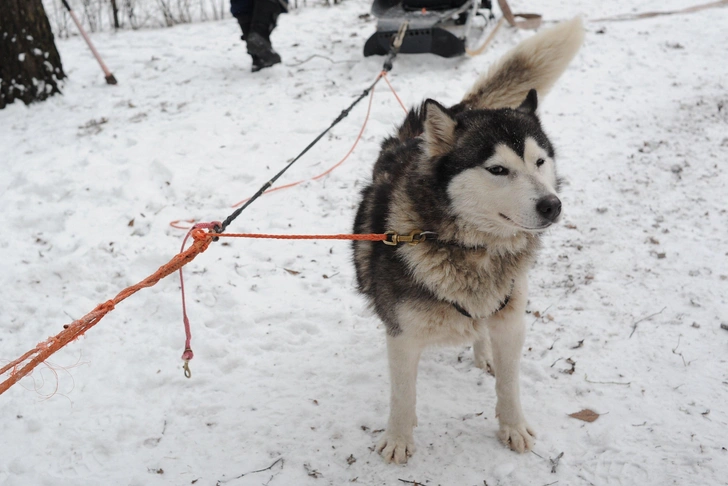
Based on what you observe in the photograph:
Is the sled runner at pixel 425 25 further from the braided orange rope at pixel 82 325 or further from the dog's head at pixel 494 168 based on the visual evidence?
the braided orange rope at pixel 82 325

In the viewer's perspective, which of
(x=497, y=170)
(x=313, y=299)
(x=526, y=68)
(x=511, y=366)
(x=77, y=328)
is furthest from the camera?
(x=313, y=299)

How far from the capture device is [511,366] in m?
2.36

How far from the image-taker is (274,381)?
2.88 metres

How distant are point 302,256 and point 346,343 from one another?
96 cm

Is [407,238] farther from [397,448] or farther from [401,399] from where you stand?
[397,448]

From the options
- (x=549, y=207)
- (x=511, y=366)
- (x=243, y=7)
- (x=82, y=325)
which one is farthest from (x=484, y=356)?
(x=243, y=7)

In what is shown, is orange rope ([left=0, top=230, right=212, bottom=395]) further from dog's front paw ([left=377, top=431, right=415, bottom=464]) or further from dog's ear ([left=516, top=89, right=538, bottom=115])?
dog's ear ([left=516, top=89, right=538, bottom=115])

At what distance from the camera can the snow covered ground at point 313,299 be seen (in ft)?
7.98

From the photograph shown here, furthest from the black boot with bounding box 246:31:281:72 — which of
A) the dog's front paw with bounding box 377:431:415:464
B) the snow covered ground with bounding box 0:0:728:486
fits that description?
the dog's front paw with bounding box 377:431:415:464

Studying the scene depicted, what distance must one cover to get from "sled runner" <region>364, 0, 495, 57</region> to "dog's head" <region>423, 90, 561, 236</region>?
162 inches

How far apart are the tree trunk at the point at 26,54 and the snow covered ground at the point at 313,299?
0.57 ft

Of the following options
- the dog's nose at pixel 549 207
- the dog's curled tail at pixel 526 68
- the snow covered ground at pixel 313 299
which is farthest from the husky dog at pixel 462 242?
the dog's curled tail at pixel 526 68

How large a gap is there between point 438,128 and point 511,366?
1.11 meters

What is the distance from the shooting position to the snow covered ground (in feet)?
7.98
